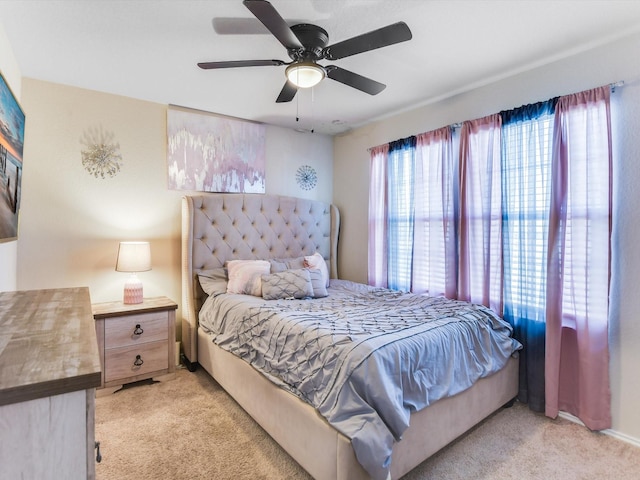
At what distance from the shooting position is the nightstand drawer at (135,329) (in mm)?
2664

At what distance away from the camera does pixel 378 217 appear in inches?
144

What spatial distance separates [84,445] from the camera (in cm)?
78

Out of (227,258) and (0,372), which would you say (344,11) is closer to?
(0,372)

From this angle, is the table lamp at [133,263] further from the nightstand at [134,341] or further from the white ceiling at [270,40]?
the white ceiling at [270,40]

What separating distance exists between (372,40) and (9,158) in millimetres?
2011

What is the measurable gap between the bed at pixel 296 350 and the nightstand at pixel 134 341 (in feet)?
0.83

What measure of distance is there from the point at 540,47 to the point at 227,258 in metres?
3.03

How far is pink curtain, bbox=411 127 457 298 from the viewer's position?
2967 millimetres

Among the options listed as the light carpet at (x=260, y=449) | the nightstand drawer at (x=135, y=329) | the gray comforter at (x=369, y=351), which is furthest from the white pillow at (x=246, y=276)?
the light carpet at (x=260, y=449)

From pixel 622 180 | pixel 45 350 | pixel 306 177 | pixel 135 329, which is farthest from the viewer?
pixel 306 177

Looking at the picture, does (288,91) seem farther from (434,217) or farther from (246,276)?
(434,217)

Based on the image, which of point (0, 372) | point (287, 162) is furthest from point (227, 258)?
point (0, 372)

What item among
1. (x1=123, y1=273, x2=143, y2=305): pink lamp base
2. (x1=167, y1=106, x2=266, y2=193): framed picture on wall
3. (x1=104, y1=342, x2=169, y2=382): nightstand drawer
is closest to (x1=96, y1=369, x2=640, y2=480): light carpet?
(x1=104, y1=342, x2=169, y2=382): nightstand drawer

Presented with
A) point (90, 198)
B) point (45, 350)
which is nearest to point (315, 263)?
point (90, 198)
